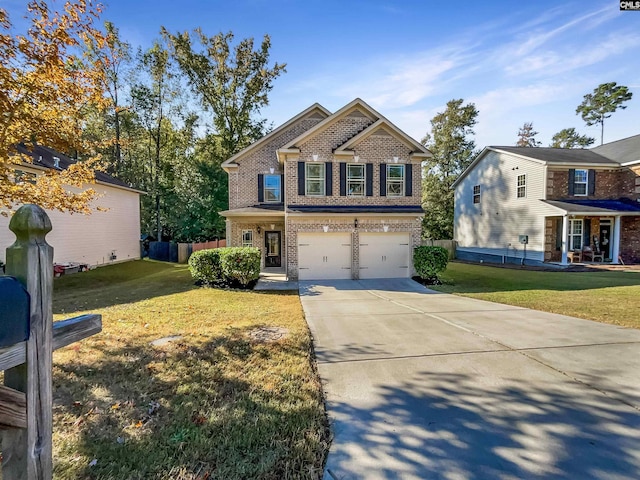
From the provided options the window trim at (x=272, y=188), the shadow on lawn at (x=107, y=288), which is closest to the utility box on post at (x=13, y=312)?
the shadow on lawn at (x=107, y=288)

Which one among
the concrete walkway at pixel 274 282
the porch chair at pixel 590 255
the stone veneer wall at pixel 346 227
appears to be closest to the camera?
the concrete walkway at pixel 274 282

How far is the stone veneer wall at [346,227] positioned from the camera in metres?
13.7

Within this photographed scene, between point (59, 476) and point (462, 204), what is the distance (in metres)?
28.5

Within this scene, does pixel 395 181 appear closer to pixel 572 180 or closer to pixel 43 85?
pixel 43 85

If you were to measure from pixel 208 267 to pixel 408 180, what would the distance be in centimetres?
955

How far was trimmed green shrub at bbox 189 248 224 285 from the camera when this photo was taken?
11953 millimetres

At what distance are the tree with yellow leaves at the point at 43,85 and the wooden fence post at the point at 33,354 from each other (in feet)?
24.4

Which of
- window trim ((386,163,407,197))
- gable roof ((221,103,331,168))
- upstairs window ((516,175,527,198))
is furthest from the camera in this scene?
upstairs window ((516,175,527,198))

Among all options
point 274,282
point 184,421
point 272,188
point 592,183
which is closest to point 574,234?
point 592,183

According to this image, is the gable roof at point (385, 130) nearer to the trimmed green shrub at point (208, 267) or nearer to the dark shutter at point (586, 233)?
the trimmed green shrub at point (208, 267)

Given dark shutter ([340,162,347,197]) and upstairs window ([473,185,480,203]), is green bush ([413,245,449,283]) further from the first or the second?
upstairs window ([473,185,480,203])

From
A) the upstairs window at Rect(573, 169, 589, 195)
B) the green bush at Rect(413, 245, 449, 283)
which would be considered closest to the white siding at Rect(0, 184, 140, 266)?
the green bush at Rect(413, 245, 449, 283)

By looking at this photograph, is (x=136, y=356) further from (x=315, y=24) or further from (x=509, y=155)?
(x=509, y=155)

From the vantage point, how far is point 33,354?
4.39 feet
